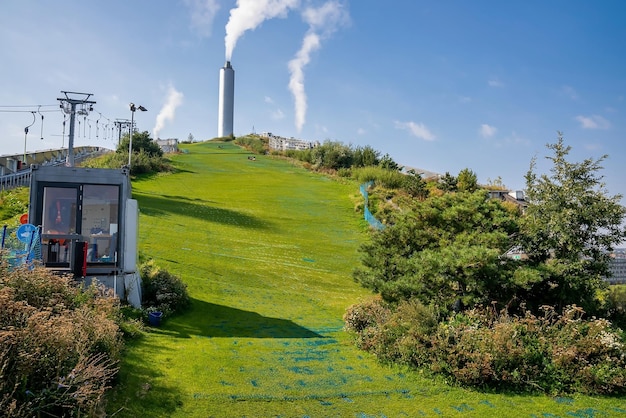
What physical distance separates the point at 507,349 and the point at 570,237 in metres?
4.08

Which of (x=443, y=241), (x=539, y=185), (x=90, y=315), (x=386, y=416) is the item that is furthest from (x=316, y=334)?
(x=539, y=185)

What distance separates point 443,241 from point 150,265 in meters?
9.37

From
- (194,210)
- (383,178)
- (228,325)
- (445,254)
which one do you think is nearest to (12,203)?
(194,210)

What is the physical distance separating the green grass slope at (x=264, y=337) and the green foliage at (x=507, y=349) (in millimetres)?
423

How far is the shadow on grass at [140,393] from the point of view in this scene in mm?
6723

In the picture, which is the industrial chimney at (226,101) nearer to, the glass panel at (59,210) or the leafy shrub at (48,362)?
the glass panel at (59,210)

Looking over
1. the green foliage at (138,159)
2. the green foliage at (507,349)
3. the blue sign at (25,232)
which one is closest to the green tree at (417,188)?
the green foliage at (138,159)

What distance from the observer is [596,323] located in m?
10.2

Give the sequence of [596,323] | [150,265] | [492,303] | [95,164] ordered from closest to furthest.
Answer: [596,323] < [492,303] < [150,265] < [95,164]

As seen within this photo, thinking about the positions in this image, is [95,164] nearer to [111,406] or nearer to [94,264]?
[94,264]

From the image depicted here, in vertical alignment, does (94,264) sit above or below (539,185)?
below

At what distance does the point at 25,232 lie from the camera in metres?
10.9

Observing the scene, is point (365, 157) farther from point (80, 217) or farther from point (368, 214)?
point (80, 217)

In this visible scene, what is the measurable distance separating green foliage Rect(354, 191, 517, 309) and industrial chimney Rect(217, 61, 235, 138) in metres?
94.0
